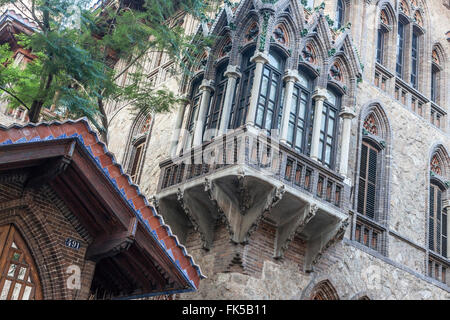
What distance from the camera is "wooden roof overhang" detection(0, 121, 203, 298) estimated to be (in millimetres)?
8305

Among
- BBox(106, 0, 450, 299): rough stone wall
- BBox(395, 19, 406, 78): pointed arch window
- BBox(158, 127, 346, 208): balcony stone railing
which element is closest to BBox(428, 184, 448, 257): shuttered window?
BBox(106, 0, 450, 299): rough stone wall

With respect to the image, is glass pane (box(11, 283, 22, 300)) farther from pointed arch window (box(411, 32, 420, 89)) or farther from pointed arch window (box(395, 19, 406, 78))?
pointed arch window (box(411, 32, 420, 89))

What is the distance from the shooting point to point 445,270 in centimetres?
1775

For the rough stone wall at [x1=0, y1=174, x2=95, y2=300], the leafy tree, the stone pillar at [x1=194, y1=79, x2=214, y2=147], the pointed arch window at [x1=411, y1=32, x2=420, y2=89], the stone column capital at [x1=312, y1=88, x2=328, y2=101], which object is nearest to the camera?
the rough stone wall at [x1=0, y1=174, x2=95, y2=300]

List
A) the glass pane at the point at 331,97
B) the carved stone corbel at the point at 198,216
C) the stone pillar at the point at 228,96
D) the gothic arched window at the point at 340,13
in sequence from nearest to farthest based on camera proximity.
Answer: the carved stone corbel at the point at 198,216 < the stone pillar at the point at 228,96 < the glass pane at the point at 331,97 < the gothic arched window at the point at 340,13

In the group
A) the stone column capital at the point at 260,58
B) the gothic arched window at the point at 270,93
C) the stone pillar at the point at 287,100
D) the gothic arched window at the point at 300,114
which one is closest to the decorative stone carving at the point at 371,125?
the gothic arched window at the point at 300,114

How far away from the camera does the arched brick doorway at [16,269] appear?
857 centimetres

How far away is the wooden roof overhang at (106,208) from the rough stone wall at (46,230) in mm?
182

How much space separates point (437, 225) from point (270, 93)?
7889mm

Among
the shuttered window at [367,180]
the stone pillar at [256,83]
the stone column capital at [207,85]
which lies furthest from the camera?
the shuttered window at [367,180]

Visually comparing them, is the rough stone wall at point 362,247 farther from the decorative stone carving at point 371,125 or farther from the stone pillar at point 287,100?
the stone pillar at point 287,100

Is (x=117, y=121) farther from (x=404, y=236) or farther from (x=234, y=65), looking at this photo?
(x=404, y=236)

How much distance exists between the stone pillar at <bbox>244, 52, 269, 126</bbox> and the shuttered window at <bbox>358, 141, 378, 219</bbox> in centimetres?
481

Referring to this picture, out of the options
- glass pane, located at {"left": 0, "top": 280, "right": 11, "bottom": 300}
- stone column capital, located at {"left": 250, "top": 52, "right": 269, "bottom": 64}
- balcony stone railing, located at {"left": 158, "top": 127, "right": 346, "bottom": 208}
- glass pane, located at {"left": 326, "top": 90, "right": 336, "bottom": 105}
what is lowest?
glass pane, located at {"left": 0, "top": 280, "right": 11, "bottom": 300}
